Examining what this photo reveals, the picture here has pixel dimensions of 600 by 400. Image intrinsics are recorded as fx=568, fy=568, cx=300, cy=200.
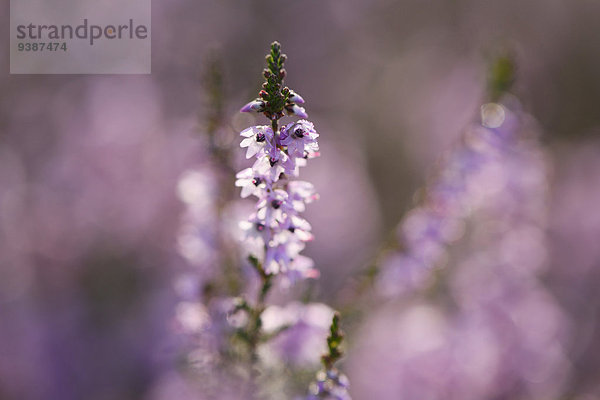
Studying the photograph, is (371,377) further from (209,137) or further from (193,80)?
(193,80)

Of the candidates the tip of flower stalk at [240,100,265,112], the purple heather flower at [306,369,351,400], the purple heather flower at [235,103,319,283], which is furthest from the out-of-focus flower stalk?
the tip of flower stalk at [240,100,265,112]

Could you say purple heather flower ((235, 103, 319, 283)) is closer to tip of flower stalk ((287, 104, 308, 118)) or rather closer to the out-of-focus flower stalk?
tip of flower stalk ((287, 104, 308, 118))

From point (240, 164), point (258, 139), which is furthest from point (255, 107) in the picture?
point (240, 164)

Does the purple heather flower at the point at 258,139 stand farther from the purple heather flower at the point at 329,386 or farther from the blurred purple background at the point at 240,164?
the blurred purple background at the point at 240,164

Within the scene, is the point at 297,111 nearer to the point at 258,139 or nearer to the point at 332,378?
the point at 258,139

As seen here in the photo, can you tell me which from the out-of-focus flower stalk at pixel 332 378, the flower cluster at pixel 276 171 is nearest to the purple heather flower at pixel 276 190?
the flower cluster at pixel 276 171

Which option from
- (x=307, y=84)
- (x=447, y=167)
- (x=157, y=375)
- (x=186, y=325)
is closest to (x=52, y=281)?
(x=157, y=375)
